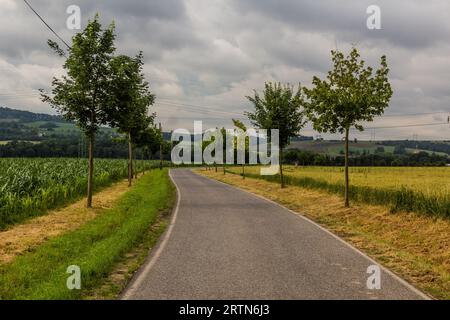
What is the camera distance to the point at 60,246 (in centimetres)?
1111

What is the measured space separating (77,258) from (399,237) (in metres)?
9.04

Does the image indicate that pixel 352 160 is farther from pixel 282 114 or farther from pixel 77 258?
pixel 77 258

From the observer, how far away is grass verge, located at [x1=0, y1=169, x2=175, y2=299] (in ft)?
24.2

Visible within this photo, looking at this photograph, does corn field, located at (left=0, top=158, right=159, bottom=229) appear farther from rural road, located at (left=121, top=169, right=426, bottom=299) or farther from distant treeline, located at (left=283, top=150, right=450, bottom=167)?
distant treeline, located at (left=283, top=150, right=450, bottom=167)

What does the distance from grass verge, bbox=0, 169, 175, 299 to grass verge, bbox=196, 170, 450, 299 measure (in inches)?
235

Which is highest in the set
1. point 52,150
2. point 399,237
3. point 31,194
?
point 52,150

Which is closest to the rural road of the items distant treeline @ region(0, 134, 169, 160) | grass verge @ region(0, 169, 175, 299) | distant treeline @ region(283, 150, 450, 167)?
grass verge @ region(0, 169, 175, 299)

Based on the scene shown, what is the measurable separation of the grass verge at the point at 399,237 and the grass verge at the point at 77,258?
235 inches

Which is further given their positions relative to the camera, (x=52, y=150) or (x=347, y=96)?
(x=52, y=150)

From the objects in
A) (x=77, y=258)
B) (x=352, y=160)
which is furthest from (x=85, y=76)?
(x=352, y=160)

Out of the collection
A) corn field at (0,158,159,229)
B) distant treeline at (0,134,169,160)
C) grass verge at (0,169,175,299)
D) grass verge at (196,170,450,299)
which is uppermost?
distant treeline at (0,134,169,160)

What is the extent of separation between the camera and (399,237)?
13.2m

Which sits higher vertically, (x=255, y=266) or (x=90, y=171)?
(x=90, y=171)
